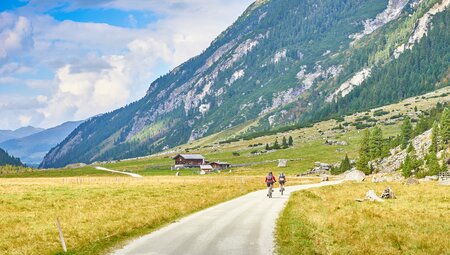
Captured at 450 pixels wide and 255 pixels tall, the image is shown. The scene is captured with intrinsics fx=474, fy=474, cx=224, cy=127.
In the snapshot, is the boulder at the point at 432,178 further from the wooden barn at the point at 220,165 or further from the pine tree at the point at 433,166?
the wooden barn at the point at 220,165

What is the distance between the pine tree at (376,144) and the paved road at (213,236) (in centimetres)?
9356

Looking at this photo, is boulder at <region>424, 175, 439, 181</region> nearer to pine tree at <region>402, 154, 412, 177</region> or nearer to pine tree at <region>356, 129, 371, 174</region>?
pine tree at <region>402, 154, 412, 177</region>

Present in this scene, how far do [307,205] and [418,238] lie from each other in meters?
18.1

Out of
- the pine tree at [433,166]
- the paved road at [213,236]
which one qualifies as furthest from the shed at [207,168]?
the paved road at [213,236]

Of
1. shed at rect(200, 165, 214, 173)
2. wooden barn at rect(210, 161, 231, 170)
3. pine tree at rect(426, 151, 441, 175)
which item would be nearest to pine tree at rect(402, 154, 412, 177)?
pine tree at rect(426, 151, 441, 175)

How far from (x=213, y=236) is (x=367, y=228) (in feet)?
31.3

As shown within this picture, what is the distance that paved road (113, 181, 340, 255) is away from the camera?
2139cm

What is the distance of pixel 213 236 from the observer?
2512 centimetres

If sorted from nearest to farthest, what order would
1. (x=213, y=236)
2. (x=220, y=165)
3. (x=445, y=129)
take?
(x=213, y=236) < (x=445, y=129) < (x=220, y=165)

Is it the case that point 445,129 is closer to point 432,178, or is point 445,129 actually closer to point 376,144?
point 432,178

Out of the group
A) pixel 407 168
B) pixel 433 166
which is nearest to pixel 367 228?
pixel 433 166

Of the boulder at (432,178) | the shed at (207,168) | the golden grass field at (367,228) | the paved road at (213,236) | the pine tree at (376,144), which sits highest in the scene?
the pine tree at (376,144)

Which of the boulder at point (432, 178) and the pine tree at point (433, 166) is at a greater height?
the pine tree at point (433, 166)

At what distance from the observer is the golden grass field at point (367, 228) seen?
872 inches
